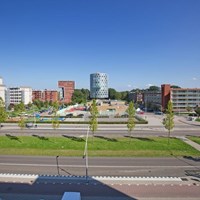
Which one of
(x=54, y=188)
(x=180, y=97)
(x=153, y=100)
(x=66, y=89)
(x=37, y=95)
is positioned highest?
(x=66, y=89)

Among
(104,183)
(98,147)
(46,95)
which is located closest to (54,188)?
(104,183)

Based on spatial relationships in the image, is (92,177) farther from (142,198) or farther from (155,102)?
(155,102)

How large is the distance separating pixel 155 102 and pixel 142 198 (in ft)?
340

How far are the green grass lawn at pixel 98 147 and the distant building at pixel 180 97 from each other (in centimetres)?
6114

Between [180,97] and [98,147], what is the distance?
244 ft

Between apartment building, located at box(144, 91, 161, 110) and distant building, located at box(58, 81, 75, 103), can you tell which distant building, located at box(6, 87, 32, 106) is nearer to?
distant building, located at box(58, 81, 75, 103)

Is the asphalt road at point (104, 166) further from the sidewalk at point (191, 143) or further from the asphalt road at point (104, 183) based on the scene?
the sidewalk at point (191, 143)

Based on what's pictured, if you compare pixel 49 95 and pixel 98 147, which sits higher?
pixel 49 95

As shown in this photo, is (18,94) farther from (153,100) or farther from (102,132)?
(102,132)

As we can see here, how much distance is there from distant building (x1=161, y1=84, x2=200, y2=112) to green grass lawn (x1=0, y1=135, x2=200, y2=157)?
61136 millimetres

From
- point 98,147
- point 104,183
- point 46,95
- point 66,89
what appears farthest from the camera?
point 66,89

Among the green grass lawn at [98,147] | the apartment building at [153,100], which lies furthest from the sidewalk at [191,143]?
the apartment building at [153,100]

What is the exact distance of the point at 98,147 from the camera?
35.6 metres

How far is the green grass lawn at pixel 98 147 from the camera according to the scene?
32.7 metres
